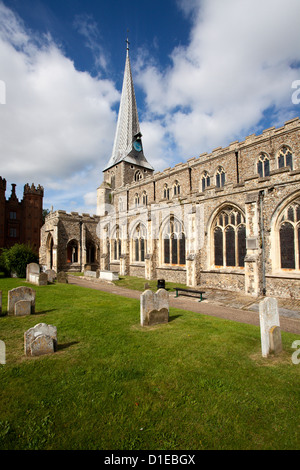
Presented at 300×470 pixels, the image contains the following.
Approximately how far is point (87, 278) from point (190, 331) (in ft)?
51.5

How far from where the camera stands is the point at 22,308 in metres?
7.73

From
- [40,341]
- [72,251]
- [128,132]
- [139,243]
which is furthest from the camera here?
[128,132]

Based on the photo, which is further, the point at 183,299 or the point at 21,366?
the point at 183,299

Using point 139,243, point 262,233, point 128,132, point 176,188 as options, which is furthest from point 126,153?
point 262,233

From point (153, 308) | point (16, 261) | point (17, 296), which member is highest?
point (16, 261)

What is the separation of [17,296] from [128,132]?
117 feet

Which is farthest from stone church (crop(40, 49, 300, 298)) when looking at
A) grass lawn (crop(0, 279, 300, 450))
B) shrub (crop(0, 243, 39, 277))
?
grass lawn (crop(0, 279, 300, 450))

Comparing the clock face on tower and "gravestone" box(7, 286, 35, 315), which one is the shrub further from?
the clock face on tower

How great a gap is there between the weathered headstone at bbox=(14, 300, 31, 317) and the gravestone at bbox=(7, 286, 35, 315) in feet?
0.56

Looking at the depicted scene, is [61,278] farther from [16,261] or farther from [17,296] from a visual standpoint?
[17,296]

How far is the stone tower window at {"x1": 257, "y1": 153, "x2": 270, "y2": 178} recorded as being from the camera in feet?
57.4

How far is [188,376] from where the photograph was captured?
4027mm

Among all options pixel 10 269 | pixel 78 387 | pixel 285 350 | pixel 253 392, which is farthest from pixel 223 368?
pixel 10 269

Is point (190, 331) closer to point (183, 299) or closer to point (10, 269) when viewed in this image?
point (183, 299)
